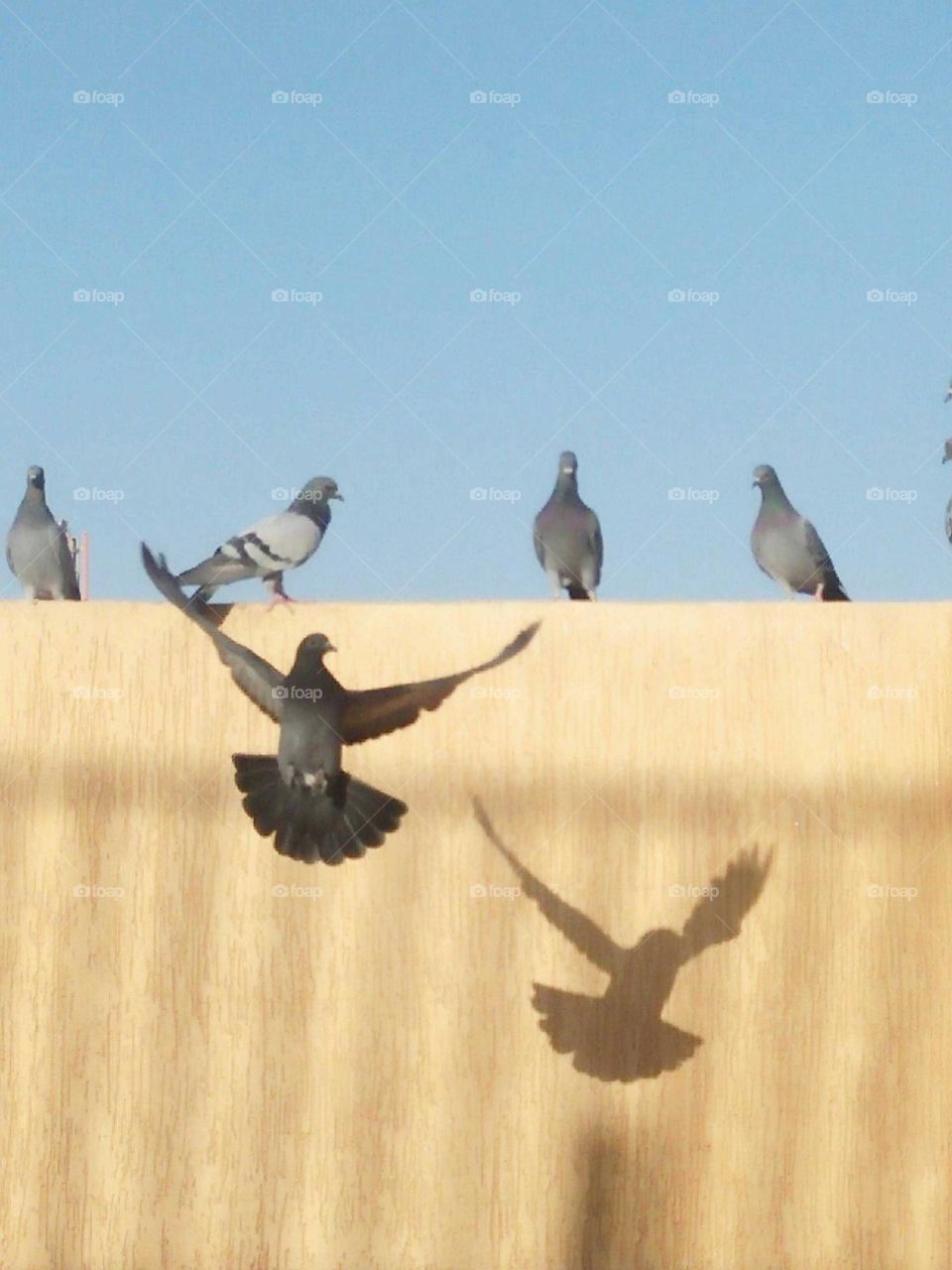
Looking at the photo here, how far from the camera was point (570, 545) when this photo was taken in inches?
156

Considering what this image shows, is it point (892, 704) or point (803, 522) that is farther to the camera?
point (803, 522)

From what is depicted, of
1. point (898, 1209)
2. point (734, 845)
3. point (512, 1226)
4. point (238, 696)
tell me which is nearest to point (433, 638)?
point (238, 696)

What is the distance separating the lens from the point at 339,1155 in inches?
109

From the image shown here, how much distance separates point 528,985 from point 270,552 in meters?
1.09

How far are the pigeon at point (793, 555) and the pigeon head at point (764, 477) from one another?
0.20 meters

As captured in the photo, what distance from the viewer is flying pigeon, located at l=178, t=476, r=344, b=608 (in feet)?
9.94

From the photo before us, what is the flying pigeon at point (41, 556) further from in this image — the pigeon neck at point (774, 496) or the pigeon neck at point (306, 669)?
the pigeon neck at point (774, 496)

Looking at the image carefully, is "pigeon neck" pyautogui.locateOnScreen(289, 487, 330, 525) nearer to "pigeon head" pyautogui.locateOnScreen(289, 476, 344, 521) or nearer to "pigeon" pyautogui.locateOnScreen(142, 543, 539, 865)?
"pigeon head" pyautogui.locateOnScreen(289, 476, 344, 521)

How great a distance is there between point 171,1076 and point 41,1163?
0.30 metres

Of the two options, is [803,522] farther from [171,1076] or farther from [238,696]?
[171,1076]

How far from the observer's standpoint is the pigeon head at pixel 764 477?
4.22m

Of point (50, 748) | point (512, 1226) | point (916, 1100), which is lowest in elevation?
point (512, 1226)

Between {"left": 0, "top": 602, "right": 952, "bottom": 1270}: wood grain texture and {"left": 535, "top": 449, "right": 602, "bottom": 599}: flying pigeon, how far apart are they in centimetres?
109

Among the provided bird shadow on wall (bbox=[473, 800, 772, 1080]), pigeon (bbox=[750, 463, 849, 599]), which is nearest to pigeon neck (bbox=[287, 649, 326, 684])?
bird shadow on wall (bbox=[473, 800, 772, 1080])
